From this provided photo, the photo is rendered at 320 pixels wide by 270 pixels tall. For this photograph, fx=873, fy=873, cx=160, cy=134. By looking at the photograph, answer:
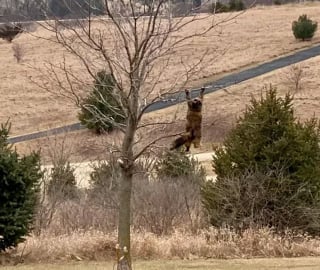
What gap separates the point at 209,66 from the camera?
1586 inches

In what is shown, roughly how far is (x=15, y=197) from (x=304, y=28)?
48.3 meters

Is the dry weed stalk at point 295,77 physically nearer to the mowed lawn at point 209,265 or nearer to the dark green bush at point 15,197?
the mowed lawn at point 209,265

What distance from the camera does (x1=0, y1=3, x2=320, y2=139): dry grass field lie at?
4888 cm

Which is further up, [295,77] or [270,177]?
[270,177]

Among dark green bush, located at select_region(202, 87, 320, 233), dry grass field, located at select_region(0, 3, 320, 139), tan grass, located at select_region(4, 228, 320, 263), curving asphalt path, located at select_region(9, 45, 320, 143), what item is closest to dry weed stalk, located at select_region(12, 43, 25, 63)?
dry grass field, located at select_region(0, 3, 320, 139)

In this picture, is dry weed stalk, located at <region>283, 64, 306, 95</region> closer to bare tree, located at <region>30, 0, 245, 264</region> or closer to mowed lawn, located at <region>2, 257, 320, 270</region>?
mowed lawn, located at <region>2, 257, 320, 270</region>

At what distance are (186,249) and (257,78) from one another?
116ft

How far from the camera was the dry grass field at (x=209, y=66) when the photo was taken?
A: 48.9m

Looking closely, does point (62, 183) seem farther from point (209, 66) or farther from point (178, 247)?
point (209, 66)

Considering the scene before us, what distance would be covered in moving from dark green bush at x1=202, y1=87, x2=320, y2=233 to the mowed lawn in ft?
6.82

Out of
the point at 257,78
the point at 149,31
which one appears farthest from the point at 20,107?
the point at 149,31

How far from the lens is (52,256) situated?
1672 centimetres

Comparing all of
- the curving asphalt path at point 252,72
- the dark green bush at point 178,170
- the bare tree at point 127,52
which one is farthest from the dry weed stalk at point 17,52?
the bare tree at point 127,52

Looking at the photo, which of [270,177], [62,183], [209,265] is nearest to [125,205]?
[209,265]
